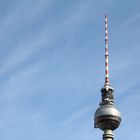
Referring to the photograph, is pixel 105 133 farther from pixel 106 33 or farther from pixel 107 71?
pixel 106 33

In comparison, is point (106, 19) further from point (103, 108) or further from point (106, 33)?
point (103, 108)

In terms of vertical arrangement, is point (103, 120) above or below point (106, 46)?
below

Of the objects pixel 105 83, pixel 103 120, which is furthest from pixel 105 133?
pixel 105 83

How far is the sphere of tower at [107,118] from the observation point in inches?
3497

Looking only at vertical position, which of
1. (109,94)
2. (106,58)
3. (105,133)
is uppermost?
(106,58)

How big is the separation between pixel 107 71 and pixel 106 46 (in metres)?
5.07

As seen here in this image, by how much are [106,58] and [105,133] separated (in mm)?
15847

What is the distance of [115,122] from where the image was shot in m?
89.0

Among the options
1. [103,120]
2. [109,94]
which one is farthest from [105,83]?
[103,120]

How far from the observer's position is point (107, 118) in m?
88.7

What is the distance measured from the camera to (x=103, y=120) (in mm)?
89312

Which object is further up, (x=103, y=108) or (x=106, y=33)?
(x=106, y=33)

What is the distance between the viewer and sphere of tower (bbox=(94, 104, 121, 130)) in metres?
88.8

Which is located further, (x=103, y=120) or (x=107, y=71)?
(x=107, y=71)
